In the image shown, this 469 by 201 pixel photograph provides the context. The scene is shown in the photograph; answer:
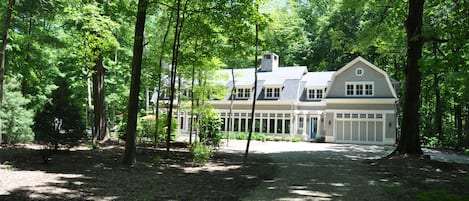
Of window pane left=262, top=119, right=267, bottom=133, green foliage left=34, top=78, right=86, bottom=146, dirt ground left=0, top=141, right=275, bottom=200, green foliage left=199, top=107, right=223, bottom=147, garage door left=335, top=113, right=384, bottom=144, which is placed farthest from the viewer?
window pane left=262, top=119, right=267, bottom=133

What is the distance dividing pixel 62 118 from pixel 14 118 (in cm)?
460

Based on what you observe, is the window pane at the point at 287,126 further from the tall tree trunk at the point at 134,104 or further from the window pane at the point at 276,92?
the tall tree trunk at the point at 134,104

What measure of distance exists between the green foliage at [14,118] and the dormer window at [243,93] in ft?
66.1

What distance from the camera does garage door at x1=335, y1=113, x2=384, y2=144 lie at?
27.5m

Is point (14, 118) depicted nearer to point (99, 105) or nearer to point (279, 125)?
point (99, 105)

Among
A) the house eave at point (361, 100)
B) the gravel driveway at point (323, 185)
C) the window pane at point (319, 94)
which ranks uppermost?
the window pane at point (319, 94)

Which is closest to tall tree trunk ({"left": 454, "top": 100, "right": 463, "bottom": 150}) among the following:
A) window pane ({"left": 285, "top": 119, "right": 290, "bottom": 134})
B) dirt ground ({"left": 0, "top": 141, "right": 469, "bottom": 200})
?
window pane ({"left": 285, "top": 119, "right": 290, "bottom": 134})

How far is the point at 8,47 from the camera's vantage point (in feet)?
48.3

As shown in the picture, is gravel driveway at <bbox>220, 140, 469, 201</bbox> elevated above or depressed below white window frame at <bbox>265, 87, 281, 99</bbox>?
below

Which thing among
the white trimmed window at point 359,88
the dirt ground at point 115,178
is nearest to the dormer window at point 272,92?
the white trimmed window at point 359,88

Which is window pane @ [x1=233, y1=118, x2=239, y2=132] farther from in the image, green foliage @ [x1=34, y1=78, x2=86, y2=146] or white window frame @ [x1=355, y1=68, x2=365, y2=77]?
green foliage @ [x1=34, y1=78, x2=86, y2=146]

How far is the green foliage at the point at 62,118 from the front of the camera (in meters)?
11.3

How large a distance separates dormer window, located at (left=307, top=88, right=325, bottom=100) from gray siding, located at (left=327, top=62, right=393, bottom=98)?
138 centimetres

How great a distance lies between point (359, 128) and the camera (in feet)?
92.7
